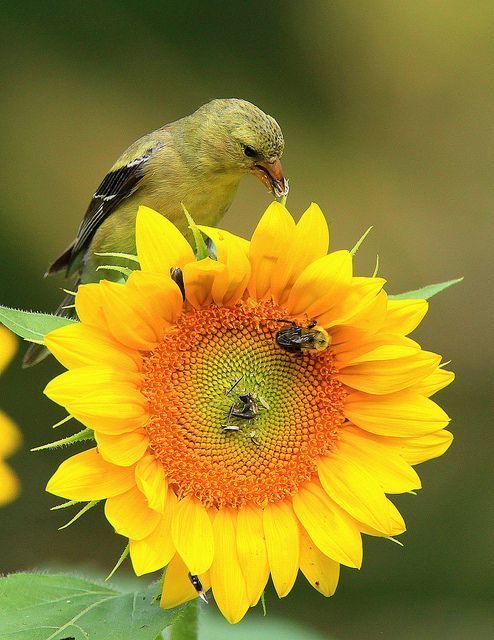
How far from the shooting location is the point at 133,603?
186cm

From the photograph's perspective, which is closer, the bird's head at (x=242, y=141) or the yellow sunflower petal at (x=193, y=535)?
the yellow sunflower petal at (x=193, y=535)

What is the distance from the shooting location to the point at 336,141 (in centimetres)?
584

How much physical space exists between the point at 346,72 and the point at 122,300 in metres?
4.55

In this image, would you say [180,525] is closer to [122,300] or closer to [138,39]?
[122,300]

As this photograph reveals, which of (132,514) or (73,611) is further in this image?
(73,611)

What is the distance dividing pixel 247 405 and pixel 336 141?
4.15m

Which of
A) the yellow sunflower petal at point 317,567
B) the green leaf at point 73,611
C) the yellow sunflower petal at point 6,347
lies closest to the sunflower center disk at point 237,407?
the yellow sunflower petal at point 317,567

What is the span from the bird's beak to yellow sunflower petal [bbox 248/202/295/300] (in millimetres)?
626

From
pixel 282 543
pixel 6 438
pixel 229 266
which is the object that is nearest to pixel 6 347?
pixel 6 438

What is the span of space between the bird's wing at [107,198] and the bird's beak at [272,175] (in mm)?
401

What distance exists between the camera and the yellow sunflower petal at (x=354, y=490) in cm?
182

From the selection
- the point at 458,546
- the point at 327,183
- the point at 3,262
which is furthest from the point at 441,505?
the point at 3,262

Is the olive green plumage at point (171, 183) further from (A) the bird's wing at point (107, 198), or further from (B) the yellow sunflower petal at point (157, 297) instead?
(B) the yellow sunflower petal at point (157, 297)

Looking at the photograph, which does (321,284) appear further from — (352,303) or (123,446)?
(123,446)
